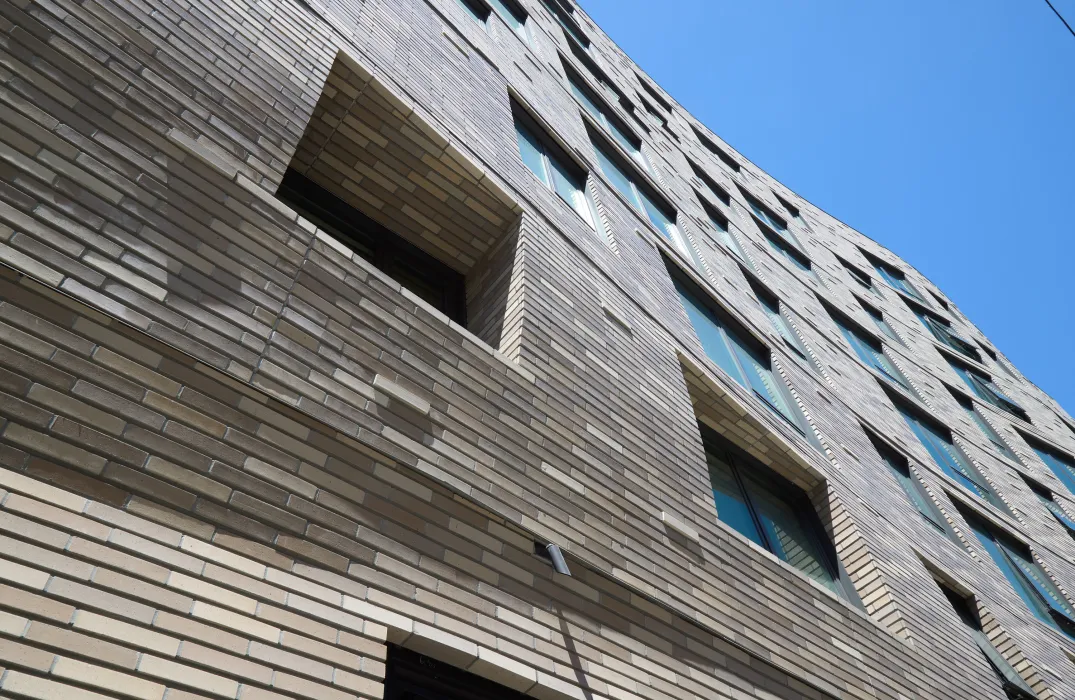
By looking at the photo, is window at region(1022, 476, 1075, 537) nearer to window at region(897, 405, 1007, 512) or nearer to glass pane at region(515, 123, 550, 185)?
window at region(897, 405, 1007, 512)

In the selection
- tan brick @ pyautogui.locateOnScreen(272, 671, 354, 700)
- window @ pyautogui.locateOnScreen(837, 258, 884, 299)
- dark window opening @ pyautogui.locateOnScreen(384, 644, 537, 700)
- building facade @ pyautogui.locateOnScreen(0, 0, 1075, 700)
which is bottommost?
dark window opening @ pyautogui.locateOnScreen(384, 644, 537, 700)

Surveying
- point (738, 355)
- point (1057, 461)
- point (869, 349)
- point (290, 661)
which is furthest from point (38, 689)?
point (1057, 461)

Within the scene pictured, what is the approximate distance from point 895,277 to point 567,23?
64.7ft

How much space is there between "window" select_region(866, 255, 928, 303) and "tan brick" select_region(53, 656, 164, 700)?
30384 mm

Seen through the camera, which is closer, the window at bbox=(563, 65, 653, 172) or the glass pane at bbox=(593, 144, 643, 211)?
the glass pane at bbox=(593, 144, 643, 211)

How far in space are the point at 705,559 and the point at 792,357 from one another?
620cm

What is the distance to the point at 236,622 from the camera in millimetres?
2684

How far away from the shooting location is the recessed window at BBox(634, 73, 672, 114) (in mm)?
20938

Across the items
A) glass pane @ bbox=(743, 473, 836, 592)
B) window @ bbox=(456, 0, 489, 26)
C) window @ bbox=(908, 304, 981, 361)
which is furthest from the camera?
window @ bbox=(908, 304, 981, 361)

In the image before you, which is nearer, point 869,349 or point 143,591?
point 143,591

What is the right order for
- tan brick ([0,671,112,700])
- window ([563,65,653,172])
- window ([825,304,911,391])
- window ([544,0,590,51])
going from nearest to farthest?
1. tan brick ([0,671,112,700])
2. window ([563,65,653,172])
3. window ([544,0,590,51])
4. window ([825,304,911,391])

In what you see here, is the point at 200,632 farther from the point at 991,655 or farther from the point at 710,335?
the point at 991,655

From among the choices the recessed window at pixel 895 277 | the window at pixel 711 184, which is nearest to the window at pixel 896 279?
the recessed window at pixel 895 277

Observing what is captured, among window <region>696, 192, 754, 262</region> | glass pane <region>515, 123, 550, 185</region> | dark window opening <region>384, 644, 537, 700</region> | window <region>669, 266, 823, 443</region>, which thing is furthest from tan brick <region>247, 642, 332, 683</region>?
window <region>696, 192, 754, 262</region>
